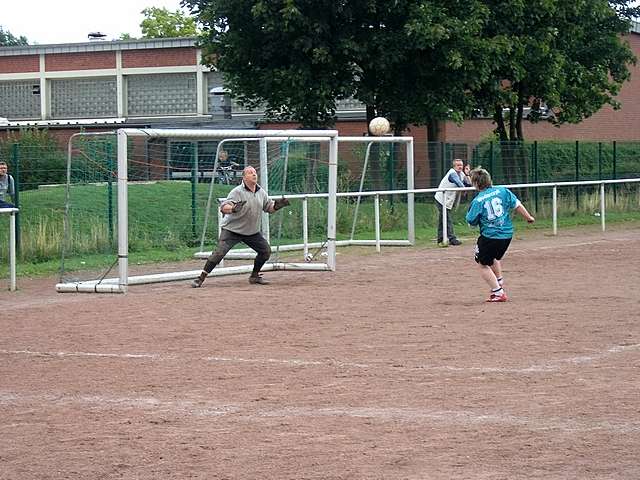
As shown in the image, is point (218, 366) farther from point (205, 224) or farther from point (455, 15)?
point (455, 15)

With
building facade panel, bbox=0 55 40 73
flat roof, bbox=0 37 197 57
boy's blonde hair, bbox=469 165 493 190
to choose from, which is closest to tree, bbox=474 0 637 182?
boy's blonde hair, bbox=469 165 493 190

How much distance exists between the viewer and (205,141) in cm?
2023

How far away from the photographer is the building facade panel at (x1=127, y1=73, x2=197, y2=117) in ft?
167

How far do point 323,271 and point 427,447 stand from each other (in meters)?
12.1

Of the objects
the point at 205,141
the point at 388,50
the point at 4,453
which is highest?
the point at 388,50

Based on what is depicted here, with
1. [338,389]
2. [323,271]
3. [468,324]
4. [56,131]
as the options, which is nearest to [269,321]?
[468,324]

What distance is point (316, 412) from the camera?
27.6ft

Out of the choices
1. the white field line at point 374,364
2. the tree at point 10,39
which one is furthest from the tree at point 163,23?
the white field line at point 374,364

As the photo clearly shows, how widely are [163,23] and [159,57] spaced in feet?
114

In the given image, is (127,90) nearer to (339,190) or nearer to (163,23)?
(339,190)

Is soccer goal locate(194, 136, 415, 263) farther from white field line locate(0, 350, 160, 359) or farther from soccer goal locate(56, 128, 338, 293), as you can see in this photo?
white field line locate(0, 350, 160, 359)

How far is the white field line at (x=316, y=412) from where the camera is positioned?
25.8 feet

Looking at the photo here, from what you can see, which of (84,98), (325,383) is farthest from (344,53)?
(84,98)

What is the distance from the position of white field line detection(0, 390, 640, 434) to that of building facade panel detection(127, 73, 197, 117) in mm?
42364
